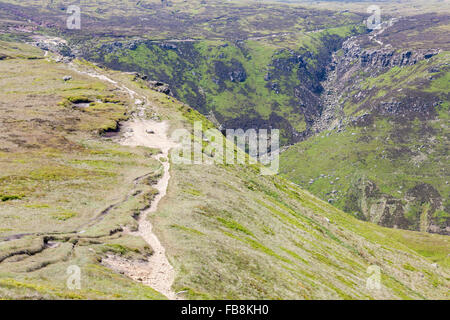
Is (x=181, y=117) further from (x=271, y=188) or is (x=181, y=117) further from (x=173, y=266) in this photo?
(x=173, y=266)

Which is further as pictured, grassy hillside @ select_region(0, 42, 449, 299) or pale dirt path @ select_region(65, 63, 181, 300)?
pale dirt path @ select_region(65, 63, 181, 300)

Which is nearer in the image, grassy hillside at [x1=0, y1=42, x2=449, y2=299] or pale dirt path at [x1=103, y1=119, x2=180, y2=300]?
grassy hillside at [x1=0, y1=42, x2=449, y2=299]

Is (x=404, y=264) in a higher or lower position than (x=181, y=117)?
lower

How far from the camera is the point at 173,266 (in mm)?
47219

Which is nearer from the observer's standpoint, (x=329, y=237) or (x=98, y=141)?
(x=329, y=237)

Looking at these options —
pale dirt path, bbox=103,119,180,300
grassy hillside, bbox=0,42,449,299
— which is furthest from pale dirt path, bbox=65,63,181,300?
grassy hillside, bbox=0,42,449,299

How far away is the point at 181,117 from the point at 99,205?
105m

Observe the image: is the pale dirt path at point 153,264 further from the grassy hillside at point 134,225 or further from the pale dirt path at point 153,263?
the grassy hillside at point 134,225

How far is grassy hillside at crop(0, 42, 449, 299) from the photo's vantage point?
42844mm

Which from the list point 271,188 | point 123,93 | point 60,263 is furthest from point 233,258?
point 123,93

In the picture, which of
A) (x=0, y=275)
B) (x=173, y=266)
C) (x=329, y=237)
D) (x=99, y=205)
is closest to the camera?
(x=0, y=275)

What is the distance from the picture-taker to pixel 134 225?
59156 millimetres

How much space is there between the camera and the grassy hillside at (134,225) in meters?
42.8

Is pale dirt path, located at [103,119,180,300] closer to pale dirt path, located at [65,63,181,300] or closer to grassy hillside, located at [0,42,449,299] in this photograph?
pale dirt path, located at [65,63,181,300]
